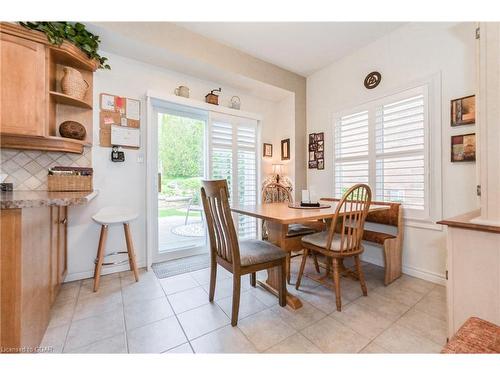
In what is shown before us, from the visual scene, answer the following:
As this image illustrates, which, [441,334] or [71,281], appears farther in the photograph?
[71,281]

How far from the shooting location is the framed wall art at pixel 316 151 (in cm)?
322

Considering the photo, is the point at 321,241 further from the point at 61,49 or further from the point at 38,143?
the point at 61,49

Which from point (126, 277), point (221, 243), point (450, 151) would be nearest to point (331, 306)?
point (221, 243)

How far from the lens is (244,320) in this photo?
1.54 metres

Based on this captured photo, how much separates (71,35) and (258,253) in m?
2.47

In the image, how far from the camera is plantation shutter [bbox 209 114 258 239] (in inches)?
118

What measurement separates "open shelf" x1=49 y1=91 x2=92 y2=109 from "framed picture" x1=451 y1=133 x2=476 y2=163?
353 centimetres

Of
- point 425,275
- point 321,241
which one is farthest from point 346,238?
point 425,275

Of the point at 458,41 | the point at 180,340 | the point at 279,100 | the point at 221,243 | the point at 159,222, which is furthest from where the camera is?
the point at 279,100

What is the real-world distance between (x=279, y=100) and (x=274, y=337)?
3.39 meters

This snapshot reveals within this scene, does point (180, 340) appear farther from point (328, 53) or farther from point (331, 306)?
point (328, 53)

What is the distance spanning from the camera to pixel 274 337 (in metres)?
1.36

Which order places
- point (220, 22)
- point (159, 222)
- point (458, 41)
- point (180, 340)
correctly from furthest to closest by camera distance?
point (159, 222), point (220, 22), point (458, 41), point (180, 340)
